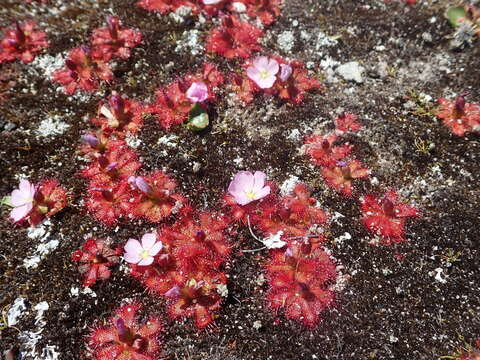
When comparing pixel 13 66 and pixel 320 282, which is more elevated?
pixel 13 66

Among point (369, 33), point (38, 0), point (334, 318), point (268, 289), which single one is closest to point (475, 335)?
point (334, 318)

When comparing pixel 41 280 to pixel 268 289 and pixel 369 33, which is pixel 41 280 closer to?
pixel 268 289

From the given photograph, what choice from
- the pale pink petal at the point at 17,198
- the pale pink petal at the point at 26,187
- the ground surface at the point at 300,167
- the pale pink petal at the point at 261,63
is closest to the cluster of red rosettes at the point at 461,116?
the ground surface at the point at 300,167

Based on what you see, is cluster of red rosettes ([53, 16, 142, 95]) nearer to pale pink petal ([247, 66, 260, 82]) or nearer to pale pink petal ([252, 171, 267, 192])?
pale pink petal ([247, 66, 260, 82])

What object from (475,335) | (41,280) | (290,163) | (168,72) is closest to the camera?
(475,335)

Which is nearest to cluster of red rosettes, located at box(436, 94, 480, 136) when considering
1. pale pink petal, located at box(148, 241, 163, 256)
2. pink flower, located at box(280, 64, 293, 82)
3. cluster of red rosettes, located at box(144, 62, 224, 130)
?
pink flower, located at box(280, 64, 293, 82)

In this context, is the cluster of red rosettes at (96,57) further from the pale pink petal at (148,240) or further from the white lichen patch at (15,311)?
the white lichen patch at (15,311)

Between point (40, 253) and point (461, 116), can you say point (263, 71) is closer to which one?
point (461, 116)

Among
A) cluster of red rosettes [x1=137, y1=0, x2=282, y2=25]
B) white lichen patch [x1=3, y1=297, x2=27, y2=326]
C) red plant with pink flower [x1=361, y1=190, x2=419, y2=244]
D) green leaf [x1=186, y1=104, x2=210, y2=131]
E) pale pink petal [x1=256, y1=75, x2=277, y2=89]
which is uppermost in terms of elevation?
cluster of red rosettes [x1=137, y1=0, x2=282, y2=25]
